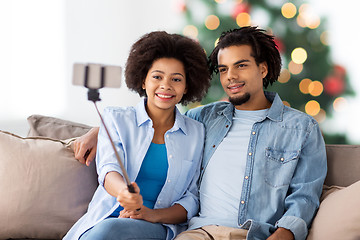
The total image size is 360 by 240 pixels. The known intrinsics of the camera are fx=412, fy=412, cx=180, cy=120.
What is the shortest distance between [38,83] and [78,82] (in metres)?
2.32

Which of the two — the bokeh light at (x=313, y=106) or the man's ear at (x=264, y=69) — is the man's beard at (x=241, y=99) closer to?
the man's ear at (x=264, y=69)

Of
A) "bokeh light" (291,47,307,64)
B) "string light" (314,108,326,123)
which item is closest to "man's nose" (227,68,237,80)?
"bokeh light" (291,47,307,64)

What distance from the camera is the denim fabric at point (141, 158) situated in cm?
157

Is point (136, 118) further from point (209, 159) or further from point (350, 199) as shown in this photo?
point (350, 199)

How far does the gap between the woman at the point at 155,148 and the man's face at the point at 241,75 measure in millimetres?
108

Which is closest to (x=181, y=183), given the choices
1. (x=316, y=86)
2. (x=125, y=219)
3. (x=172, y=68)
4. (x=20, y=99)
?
(x=125, y=219)

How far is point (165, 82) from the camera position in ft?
5.38

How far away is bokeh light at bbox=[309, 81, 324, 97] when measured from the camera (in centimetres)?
279

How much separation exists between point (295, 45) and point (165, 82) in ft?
4.75

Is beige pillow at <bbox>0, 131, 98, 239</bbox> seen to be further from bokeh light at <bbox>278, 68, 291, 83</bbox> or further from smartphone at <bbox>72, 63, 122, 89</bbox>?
bokeh light at <bbox>278, 68, 291, 83</bbox>

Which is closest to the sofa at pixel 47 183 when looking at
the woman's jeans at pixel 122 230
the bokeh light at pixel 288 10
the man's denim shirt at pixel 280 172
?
the man's denim shirt at pixel 280 172

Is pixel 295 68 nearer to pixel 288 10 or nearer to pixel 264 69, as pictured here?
pixel 288 10

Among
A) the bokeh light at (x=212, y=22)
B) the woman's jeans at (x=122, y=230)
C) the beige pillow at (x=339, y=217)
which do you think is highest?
the bokeh light at (x=212, y=22)

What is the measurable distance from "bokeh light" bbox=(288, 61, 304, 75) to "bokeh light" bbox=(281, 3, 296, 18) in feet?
1.05
